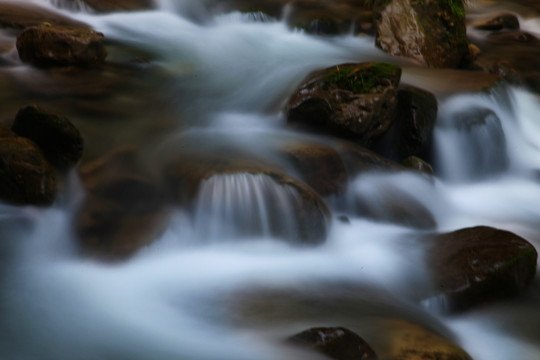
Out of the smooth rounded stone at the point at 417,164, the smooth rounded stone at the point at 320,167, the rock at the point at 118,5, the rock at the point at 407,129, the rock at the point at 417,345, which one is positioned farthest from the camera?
the rock at the point at 118,5

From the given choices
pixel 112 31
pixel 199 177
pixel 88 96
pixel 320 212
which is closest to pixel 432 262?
pixel 320 212

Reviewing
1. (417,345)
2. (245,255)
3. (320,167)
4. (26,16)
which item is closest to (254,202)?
(245,255)

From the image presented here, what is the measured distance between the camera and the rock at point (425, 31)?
9.06m

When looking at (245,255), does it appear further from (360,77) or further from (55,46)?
(55,46)

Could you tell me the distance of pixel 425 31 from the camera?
9195 mm

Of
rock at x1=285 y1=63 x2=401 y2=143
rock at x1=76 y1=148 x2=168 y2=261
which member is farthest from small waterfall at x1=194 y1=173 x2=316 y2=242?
rock at x1=285 y1=63 x2=401 y2=143

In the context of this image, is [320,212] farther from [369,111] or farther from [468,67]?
[468,67]

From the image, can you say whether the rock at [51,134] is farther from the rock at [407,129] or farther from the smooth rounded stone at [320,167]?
the rock at [407,129]

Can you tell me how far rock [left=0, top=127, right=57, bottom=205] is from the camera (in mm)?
4328

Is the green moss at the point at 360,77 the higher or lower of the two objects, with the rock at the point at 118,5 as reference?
higher

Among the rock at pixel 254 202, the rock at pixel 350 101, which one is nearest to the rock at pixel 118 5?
the rock at pixel 350 101

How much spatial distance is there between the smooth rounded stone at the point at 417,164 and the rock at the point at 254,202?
172 centimetres

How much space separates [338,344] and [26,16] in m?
6.15

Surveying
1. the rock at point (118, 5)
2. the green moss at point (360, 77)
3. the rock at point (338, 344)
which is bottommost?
the rock at point (338, 344)
